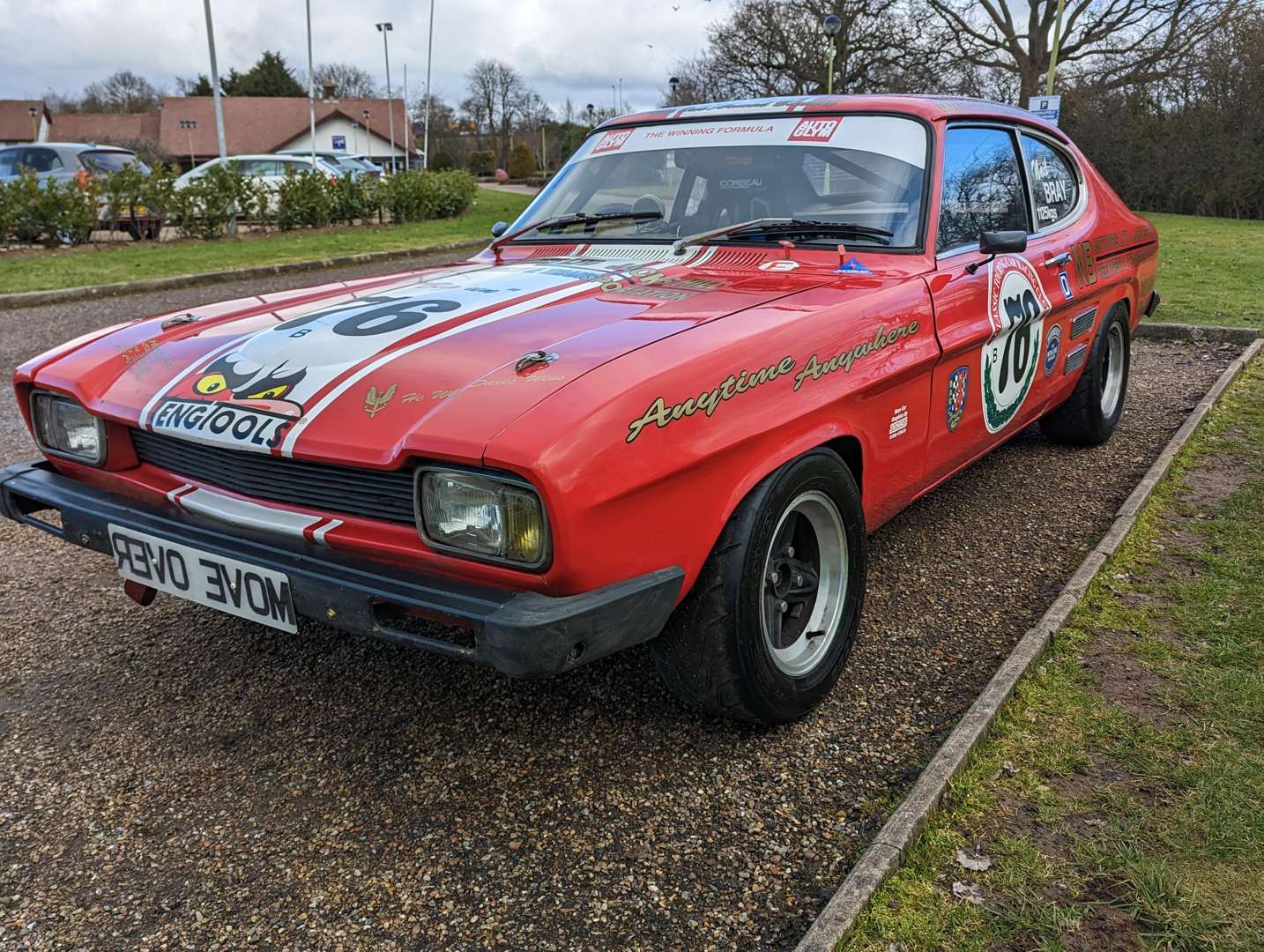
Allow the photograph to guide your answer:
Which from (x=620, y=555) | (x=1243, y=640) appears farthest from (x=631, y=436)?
(x=1243, y=640)

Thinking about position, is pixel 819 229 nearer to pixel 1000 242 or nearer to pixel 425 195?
pixel 1000 242

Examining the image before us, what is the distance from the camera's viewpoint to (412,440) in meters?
1.92

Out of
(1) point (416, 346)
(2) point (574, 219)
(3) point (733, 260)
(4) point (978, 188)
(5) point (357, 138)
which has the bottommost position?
(1) point (416, 346)

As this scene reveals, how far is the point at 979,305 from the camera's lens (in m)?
3.23

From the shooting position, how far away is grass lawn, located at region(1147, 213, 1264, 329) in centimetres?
827

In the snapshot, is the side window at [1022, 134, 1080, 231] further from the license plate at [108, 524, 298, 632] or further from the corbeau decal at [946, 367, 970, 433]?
the license plate at [108, 524, 298, 632]

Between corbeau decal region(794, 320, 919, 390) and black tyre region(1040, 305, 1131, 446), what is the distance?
2129 millimetres

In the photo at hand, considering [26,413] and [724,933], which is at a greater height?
[26,413]

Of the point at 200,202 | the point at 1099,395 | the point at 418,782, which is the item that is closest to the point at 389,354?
the point at 418,782

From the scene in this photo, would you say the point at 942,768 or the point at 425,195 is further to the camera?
the point at 425,195

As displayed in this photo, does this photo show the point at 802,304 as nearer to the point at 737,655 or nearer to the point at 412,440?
the point at 737,655

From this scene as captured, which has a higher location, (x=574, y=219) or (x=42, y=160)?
(x=42, y=160)

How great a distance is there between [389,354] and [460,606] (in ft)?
2.26

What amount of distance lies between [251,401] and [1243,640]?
2.83 m
